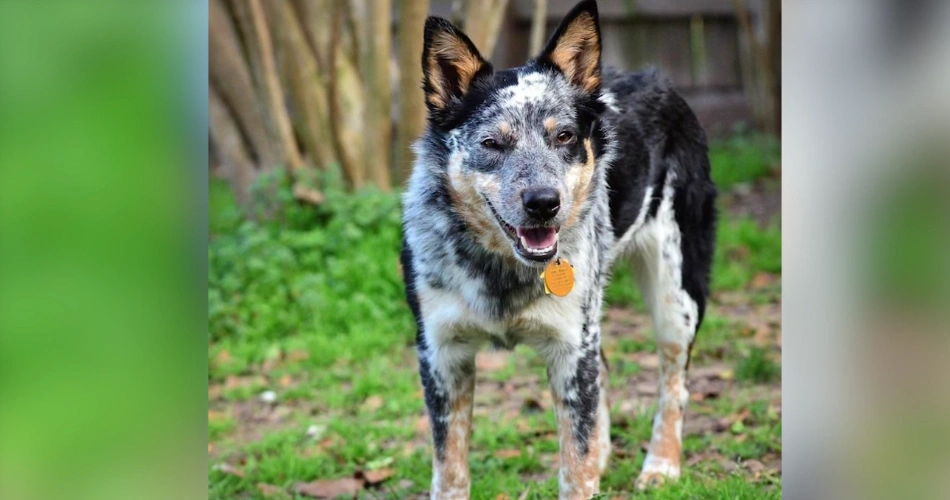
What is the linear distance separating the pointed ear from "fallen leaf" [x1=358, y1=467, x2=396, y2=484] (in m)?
1.97

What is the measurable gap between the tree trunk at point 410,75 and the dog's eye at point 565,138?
292 cm

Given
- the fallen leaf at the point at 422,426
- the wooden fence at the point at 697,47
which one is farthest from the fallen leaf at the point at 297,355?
the wooden fence at the point at 697,47

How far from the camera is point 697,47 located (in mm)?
10086

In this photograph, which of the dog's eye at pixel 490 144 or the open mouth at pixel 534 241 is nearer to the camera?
the open mouth at pixel 534 241

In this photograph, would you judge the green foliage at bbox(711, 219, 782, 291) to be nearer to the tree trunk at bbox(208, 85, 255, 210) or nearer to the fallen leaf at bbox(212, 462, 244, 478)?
the tree trunk at bbox(208, 85, 255, 210)

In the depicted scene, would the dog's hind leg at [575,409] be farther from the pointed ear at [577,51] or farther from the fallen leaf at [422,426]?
the fallen leaf at [422,426]

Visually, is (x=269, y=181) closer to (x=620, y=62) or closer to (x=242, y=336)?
(x=242, y=336)

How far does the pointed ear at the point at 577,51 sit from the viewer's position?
3361 mm

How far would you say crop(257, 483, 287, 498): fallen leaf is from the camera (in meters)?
4.09

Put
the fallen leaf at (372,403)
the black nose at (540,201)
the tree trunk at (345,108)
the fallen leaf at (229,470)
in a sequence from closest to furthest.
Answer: the black nose at (540,201) → the fallen leaf at (229,470) → the fallen leaf at (372,403) → the tree trunk at (345,108)

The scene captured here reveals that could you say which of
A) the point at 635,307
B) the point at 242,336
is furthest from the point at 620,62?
the point at 242,336
